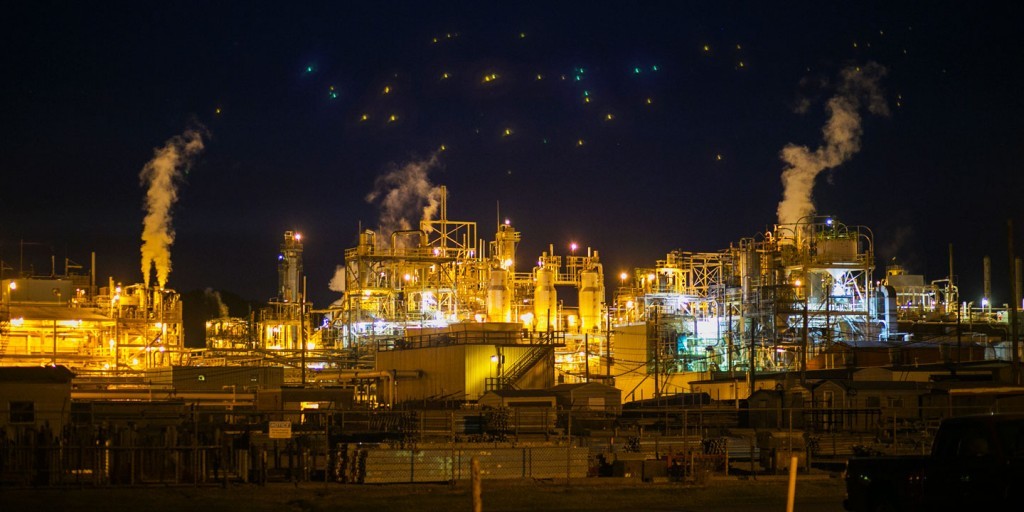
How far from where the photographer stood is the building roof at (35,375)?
31.6 metres

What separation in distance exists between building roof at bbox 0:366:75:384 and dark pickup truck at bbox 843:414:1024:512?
72.7 feet

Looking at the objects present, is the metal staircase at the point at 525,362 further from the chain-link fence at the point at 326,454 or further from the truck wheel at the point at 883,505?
the truck wheel at the point at 883,505

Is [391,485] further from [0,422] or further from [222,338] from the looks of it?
[222,338]

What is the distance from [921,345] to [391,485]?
164ft

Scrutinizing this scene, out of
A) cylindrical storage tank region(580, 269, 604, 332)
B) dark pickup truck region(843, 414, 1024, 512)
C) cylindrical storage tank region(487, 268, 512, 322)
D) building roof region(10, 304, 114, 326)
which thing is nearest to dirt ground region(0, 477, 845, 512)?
dark pickup truck region(843, 414, 1024, 512)

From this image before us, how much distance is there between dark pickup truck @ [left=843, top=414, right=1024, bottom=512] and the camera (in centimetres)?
1577

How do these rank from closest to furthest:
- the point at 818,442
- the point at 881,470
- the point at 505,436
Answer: the point at 881,470 → the point at 505,436 → the point at 818,442

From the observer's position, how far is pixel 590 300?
82.4 m

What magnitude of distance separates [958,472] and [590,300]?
6594cm

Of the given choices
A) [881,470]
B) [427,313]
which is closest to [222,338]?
[427,313]

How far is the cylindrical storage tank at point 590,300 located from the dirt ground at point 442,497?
54.5 meters

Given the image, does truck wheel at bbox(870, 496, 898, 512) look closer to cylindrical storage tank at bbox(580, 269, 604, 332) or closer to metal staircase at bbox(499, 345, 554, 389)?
metal staircase at bbox(499, 345, 554, 389)

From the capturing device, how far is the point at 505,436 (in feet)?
110

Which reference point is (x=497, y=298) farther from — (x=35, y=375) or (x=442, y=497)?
(x=442, y=497)
